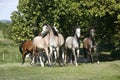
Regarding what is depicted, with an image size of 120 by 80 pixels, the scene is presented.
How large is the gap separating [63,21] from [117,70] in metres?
28.8

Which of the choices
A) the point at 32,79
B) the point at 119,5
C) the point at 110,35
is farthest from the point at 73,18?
the point at 32,79

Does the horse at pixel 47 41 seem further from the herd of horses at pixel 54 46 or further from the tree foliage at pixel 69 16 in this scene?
the tree foliage at pixel 69 16

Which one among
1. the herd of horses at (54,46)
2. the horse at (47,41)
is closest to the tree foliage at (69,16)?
the herd of horses at (54,46)

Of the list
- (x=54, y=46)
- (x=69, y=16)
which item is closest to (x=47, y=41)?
(x=54, y=46)

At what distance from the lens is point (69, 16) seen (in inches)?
2015

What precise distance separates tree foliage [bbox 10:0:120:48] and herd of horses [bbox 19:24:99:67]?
5536mm

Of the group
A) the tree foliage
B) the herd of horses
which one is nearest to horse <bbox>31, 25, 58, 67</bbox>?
the herd of horses

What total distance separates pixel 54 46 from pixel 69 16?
19710 mm

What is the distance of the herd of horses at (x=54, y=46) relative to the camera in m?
32.0

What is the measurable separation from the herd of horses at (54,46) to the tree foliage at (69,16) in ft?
18.2

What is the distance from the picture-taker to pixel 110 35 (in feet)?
150

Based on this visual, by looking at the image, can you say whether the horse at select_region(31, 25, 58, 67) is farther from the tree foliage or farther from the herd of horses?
the tree foliage

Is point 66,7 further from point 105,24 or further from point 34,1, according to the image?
point 34,1

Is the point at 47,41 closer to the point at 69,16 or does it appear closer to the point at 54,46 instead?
the point at 54,46
